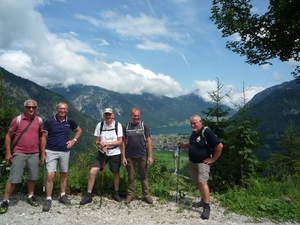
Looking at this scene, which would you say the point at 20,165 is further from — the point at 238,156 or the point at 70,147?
the point at 238,156

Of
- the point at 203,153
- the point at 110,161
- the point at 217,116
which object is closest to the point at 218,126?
the point at 217,116

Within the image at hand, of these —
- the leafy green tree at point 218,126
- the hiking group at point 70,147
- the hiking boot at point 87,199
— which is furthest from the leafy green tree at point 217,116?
the hiking boot at point 87,199

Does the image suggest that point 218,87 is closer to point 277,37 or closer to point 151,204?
point 277,37

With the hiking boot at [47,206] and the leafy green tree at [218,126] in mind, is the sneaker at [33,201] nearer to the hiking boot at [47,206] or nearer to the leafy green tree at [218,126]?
the hiking boot at [47,206]

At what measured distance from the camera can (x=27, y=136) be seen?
5117 millimetres

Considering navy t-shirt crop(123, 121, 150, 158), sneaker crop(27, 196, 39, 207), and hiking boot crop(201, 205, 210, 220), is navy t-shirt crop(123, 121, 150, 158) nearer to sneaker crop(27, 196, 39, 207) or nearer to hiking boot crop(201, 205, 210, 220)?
hiking boot crop(201, 205, 210, 220)

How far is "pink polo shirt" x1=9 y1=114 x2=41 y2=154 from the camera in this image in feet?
16.6

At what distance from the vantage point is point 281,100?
167 metres

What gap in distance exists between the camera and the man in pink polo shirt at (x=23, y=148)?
5.05m

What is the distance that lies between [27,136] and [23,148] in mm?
272

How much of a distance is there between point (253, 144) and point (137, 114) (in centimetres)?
401

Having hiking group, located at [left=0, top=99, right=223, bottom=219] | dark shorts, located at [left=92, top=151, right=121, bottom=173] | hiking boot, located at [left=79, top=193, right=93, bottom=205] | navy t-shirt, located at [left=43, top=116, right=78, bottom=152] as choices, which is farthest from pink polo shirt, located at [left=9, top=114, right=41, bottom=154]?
hiking boot, located at [left=79, top=193, right=93, bottom=205]

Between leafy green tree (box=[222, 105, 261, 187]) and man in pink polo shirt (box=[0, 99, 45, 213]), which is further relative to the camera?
leafy green tree (box=[222, 105, 261, 187])

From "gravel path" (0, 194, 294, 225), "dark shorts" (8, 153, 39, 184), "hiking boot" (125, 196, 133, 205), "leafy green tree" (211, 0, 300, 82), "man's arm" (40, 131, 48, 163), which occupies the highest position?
"leafy green tree" (211, 0, 300, 82)
